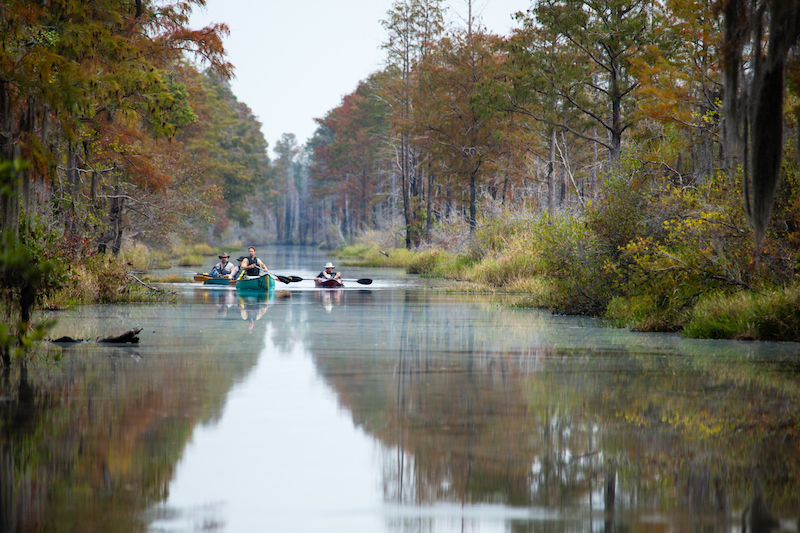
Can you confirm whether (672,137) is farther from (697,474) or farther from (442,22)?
(442,22)

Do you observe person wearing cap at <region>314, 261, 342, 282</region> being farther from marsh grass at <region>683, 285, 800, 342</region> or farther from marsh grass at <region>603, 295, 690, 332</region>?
marsh grass at <region>683, 285, 800, 342</region>

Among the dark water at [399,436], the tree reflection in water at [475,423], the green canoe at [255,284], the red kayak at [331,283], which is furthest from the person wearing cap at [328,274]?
the dark water at [399,436]

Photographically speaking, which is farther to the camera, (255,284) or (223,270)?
(223,270)

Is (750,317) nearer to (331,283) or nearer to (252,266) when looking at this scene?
(331,283)

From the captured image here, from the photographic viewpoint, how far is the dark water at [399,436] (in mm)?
5844

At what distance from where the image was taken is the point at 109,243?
3259 centimetres

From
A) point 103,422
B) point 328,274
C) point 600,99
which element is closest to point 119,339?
point 103,422

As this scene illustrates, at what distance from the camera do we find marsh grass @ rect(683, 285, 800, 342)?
15.2 meters

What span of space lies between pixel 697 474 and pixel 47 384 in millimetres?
7171

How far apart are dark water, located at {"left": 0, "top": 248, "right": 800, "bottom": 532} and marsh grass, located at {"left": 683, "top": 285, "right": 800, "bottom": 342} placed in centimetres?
60

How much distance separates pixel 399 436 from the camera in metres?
8.02

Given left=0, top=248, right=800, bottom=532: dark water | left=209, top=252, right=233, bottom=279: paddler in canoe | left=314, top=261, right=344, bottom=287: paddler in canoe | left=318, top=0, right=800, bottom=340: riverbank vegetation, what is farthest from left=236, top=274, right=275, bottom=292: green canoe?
left=0, top=248, right=800, bottom=532: dark water

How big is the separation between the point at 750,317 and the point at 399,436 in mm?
9386

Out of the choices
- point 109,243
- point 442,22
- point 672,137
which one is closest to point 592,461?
point 672,137
